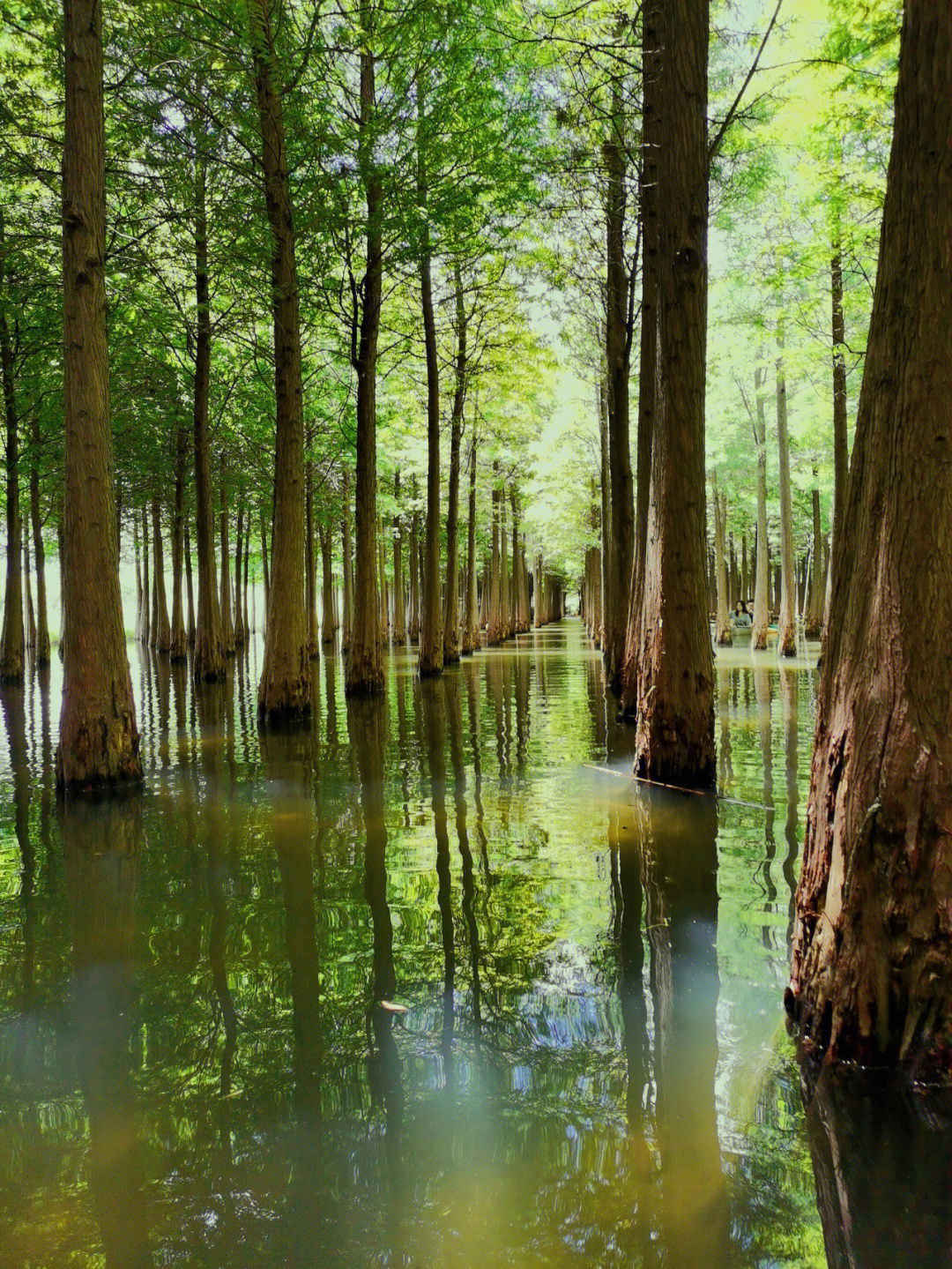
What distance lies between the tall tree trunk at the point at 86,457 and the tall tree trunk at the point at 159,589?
19002 mm

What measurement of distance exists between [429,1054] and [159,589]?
30.7 metres

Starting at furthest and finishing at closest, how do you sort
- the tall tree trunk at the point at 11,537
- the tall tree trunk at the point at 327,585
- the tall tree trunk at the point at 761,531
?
the tall tree trunk at the point at 327,585, the tall tree trunk at the point at 761,531, the tall tree trunk at the point at 11,537

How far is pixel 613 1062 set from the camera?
301 cm

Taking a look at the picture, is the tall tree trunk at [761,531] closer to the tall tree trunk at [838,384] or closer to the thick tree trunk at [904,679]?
the tall tree trunk at [838,384]

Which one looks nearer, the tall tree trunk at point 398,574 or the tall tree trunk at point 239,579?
the tall tree trunk at point 398,574

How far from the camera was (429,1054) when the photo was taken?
3.09 metres

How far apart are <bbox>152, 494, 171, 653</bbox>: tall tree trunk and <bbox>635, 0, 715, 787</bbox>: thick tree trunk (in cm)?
2199

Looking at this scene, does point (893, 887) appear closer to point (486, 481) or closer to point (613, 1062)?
point (613, 1062)

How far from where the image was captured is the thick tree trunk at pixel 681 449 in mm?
6797

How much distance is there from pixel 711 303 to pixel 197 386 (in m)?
→ 13.6

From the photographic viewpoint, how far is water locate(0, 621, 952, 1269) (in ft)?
7.30

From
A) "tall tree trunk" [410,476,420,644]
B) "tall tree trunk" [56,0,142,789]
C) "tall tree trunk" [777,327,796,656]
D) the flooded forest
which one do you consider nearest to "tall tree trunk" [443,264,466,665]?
the flooded forest

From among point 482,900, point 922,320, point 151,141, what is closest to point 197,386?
point 151,141

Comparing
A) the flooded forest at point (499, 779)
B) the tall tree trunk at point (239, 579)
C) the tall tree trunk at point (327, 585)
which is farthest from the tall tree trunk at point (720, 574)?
the tall tree trunk at point (239, 579)
